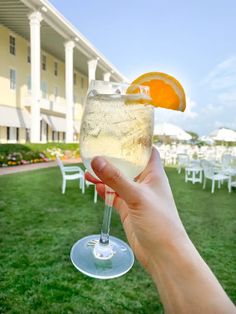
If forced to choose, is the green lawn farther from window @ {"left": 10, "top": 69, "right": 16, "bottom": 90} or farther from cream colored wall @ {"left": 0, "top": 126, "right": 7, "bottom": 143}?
window @ {"left": 10, "top": 69, "right": 16, "bottom": 90}

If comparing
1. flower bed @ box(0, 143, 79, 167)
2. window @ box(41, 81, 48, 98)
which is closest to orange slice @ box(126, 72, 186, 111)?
flower bed @ box(0, 143, 79, 167)

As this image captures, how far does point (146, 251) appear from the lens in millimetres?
1289

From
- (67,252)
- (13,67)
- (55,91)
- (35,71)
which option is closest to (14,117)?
(13,67)

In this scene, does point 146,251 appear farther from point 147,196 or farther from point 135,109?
point 135,109

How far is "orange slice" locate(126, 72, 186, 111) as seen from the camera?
1265mm

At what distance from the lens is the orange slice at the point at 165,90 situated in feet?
4.15

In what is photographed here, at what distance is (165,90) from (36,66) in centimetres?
1847

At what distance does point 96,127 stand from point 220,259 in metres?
3.23

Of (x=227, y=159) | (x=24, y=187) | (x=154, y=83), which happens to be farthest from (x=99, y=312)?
(x=227, y=159)

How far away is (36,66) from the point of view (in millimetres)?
17641

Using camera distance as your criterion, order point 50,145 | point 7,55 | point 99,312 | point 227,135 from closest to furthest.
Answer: point 99,312, point 50,145, point 227,135, point 7,55

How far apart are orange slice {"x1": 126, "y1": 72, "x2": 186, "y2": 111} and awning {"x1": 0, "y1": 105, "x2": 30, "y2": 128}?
2043 cm

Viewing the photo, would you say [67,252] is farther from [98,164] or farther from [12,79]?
[12,79]

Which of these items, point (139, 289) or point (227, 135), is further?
point (227, 135)
